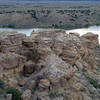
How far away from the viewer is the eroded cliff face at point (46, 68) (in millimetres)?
15945

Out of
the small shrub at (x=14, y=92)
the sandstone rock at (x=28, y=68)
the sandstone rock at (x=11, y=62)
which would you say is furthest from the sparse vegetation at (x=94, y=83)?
the small shrub at (x=14, y=92)

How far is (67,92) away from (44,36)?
18.1 feet

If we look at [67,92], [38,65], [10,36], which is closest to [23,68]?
[38,65]

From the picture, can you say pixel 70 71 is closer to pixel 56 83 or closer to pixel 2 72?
pixel 56 83

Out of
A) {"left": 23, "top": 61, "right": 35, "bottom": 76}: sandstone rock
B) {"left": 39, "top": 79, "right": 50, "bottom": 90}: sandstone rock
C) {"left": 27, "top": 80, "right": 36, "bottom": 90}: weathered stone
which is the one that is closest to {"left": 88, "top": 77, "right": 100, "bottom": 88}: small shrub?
{"left": 23, "top": 61, "right": 35, "bottom": 76}: sandstone rock

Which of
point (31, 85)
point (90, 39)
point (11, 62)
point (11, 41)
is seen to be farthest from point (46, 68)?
point (90, 39)

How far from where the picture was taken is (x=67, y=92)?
16.2m

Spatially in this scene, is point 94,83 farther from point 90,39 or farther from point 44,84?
point 90,39

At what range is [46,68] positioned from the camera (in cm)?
1695

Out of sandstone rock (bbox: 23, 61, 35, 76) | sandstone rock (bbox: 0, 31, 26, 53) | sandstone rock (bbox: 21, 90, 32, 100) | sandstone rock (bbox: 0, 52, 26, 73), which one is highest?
sandstone rock (bbox: 0, 31, 26, 53)

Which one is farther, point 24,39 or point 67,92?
point 24,39

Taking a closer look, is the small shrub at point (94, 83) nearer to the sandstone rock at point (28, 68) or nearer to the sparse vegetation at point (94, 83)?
the sparse vegetation at point (94, 83)

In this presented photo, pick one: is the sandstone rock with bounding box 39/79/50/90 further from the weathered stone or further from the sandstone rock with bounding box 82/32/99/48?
the sandstone rock with bounding box 82/32/99/48

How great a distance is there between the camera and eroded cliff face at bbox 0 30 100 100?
1595 cm
